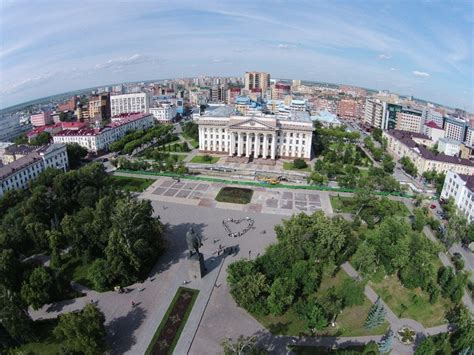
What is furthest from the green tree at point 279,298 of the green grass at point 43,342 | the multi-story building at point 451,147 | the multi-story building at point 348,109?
the multi-story building at point 348,109

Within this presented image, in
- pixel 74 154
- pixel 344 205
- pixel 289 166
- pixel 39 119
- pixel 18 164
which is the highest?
pixel 39 119

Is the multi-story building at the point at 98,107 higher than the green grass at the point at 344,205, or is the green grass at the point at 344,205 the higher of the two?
the multi-story building at the point at 98,107

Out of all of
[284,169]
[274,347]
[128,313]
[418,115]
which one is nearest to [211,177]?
[284,169]

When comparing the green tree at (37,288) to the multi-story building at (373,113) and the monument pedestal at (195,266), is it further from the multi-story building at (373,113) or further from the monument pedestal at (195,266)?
the multi-story building at (373,113)

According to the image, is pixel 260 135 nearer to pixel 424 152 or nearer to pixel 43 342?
pixel 424 152

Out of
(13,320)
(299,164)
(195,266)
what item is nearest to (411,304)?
(195,266)

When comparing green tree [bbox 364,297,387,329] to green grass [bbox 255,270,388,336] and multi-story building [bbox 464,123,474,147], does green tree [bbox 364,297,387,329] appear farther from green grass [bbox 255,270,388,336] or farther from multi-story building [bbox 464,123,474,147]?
multi-story building [bbox 464,123,474,147]

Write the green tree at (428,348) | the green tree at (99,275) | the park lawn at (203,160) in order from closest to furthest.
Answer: the green tree at (428,348) < the green tree at (99,275) < the park lawn at (203,160)
